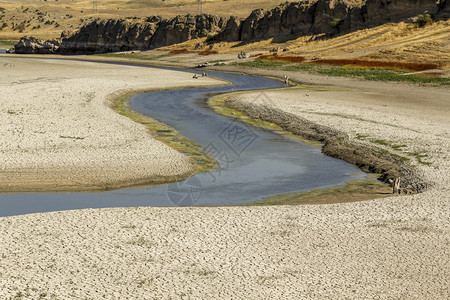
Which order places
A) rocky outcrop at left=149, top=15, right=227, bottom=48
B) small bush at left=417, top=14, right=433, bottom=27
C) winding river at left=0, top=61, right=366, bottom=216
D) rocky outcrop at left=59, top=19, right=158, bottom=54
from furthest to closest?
1. rocky outcrop at left=59, top=19, right=158, bottom=54
2. rocky outcrop at left=149, top=15, right=227, bottom=48
3. small bush at left=417, top=14, right=433, bottom=27
4. winding river at left=0, top=61, right=366, bottom=216

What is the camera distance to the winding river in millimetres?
18469

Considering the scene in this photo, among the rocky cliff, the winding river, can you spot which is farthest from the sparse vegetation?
the winding river

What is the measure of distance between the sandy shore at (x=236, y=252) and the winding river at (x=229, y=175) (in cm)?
190

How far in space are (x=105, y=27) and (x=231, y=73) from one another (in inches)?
2428

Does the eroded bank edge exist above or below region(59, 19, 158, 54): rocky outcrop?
below

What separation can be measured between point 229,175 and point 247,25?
7988 cm

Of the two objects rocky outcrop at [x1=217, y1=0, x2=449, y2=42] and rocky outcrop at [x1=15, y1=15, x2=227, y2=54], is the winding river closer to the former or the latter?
rocky outcrop at [x1=217, y1=0, x2=449, y2=42]

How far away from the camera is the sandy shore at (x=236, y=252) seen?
11.8 metres

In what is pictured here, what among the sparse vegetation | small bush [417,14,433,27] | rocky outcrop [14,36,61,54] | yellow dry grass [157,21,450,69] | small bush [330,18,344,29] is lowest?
rocky outcrop [14,36,61,54]

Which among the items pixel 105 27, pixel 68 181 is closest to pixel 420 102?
pixel 68 181

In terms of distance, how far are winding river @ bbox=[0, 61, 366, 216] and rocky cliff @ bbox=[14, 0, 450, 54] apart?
174ft

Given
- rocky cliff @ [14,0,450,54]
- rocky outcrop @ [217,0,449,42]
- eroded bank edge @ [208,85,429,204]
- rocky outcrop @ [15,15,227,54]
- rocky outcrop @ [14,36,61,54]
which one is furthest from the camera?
rocky outcrop @ [14,36,61,54]

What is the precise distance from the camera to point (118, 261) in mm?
13023

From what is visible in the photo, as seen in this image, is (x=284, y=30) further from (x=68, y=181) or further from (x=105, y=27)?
(x=68, y=181)
